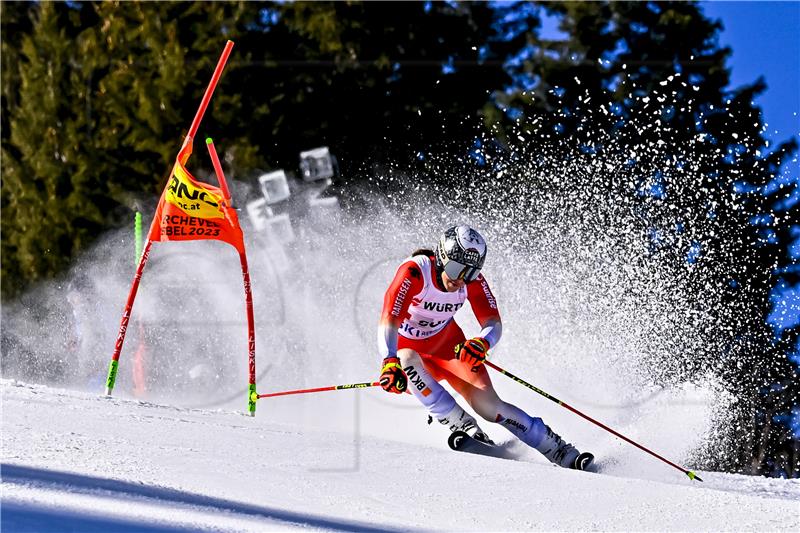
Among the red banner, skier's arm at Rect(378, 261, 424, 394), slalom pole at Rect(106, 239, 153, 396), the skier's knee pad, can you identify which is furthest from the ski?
slalom pole at Rect(106, 239, 153, 396)

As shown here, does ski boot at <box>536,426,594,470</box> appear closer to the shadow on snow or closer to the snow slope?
the snow slope

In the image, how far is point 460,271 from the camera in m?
7.16

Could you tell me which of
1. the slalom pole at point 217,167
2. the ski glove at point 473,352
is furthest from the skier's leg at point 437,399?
the slalom pole at point 217,167

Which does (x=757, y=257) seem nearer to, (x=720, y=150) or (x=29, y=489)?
(x=720, y=150)

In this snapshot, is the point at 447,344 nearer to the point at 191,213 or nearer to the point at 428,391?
the point at 428,391

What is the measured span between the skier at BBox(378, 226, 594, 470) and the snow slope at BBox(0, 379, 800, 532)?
1.84ft

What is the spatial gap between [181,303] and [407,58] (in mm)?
10555

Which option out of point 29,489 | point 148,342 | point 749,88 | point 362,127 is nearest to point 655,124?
point 749,88

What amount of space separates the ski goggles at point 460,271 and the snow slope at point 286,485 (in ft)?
4.17

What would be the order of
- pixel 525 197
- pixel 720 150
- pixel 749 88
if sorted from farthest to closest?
pixel 749 88
pixel 720 150
pixel 525 197

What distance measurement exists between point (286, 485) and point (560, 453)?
2471mm

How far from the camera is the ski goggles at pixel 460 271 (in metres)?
7.14

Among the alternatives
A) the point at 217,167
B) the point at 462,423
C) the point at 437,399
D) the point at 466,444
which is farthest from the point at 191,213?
the point at 466,444

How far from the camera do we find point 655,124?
18.0 metres
